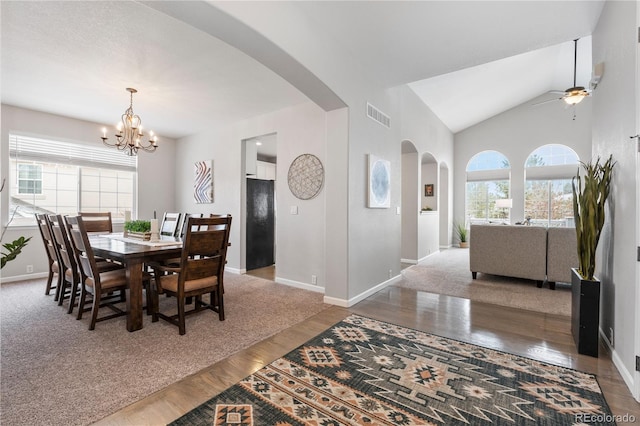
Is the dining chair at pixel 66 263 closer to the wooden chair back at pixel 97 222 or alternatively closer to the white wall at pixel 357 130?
the wooden chair back at pixel 97 222

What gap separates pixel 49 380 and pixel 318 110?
3970mm

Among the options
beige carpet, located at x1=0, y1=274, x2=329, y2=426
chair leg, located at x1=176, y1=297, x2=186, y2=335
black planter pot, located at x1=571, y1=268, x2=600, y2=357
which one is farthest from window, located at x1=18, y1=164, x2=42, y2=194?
black planter pot, located at x1=571, y1=268, x2=600, y2=357

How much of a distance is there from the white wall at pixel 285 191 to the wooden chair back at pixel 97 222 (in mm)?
1658

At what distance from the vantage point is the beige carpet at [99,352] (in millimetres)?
1703

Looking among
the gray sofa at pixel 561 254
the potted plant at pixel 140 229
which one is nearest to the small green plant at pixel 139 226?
the potted plant at pixel 140 229

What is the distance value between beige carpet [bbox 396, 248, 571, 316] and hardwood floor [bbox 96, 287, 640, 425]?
29 centimetres

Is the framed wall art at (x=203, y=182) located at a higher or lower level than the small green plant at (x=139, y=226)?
higher

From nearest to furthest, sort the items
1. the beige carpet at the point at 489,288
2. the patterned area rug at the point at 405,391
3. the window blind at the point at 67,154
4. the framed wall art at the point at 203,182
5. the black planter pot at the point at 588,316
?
the patterned area rug at the point at 405,391 → the black planter pot at the point at 588,316 → the beige carpet at the point at 489,288 → the window blind at the point at 67,154 → the framed wall art at the point at 203,182

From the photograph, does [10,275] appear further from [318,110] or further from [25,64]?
[318,110]

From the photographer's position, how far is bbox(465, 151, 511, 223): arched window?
8.65 meters

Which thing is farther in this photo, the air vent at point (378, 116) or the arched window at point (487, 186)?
the arched window at point (487, 186)

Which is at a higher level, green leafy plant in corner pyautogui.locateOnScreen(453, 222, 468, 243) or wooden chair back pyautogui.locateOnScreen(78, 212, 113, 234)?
wooden chair back pyautogui.locateOnScreen(78, 212, 113, 234)

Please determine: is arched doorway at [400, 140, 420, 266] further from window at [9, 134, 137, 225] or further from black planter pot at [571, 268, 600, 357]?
window at [9, 134, 137, 225]

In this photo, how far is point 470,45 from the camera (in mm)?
3104
